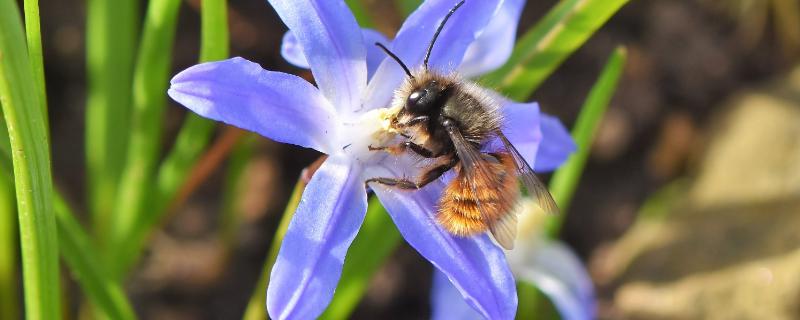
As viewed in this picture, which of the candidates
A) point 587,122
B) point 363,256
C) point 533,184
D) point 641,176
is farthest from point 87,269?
point 641,176

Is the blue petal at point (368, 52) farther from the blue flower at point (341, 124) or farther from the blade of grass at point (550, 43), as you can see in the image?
the blade of grass at point (550, 43)

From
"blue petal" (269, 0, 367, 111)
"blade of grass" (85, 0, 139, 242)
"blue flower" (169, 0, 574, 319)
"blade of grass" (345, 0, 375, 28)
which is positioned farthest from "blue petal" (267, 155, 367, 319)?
"blade of grass" (85, 0, 139, 242)

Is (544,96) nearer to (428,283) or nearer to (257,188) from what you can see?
(428,283)

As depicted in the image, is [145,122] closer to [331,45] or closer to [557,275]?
[331,45]

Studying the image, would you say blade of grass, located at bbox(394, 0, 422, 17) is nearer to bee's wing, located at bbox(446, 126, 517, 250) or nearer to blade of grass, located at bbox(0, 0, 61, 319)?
bee's wing, located at bbox(446, 126, 517, 250)

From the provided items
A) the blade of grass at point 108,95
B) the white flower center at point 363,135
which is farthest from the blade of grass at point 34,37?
the blade of grass at point 108,95

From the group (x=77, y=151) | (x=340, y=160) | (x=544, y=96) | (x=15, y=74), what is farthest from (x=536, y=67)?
(x=77, y=151)
